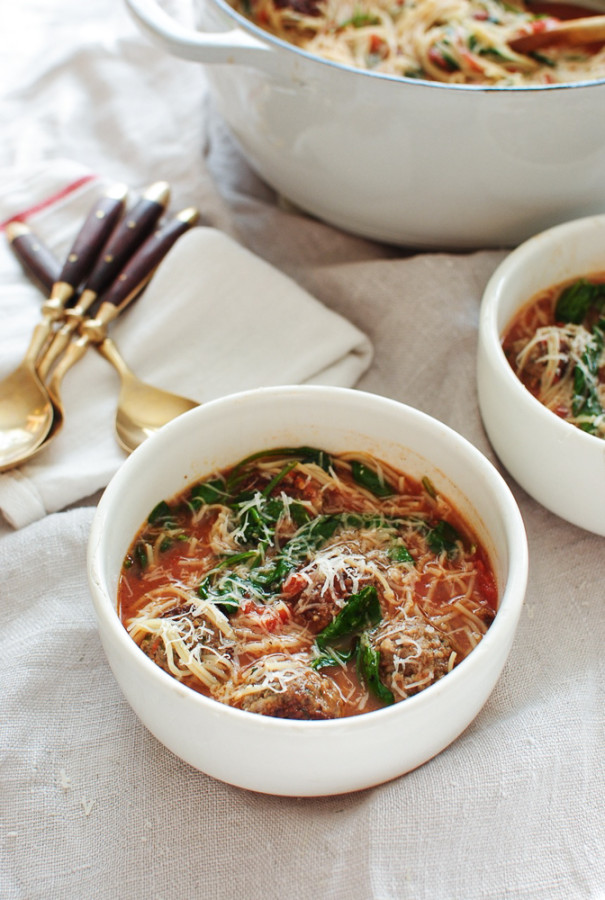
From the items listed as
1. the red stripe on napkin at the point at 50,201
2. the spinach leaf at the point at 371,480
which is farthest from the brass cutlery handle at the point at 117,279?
the spinach leaf at the point at 371,480

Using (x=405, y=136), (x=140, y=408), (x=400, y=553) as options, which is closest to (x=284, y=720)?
(x=400, y=553)

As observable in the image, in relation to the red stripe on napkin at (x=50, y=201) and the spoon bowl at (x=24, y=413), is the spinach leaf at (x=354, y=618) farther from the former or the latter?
the red stripe on napkin at (x=50, y=201)

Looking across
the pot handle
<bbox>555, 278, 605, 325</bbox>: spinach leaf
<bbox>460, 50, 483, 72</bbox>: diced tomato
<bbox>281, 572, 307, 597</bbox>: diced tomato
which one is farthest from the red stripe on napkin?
<bbox>281, 572, 307, 597</bbox>: diced tomato

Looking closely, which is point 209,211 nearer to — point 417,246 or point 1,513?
point 417,246

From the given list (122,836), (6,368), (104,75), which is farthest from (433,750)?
(104,75)

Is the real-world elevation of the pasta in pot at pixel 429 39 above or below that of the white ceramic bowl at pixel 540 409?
above

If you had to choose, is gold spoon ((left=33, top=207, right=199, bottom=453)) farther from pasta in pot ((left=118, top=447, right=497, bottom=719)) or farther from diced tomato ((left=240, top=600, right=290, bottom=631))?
diced tomato ((left=240, top=600, right=290, bottom=631))

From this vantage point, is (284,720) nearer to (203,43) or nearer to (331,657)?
(331,657)
